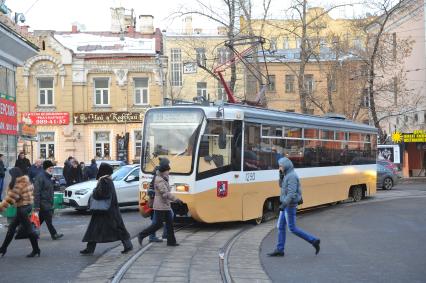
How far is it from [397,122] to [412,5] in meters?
10.5

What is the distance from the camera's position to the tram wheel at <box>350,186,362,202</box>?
75.1 ft

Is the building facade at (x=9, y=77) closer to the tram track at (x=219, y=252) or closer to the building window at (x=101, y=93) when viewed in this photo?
the tram track at (x=219, y=252)

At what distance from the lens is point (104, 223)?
10.5 metres

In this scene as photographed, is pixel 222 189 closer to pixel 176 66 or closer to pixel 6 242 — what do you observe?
pixel 6 242

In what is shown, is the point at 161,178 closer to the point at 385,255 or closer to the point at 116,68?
the point at 385,255

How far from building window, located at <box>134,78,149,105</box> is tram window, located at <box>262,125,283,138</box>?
25572 mm

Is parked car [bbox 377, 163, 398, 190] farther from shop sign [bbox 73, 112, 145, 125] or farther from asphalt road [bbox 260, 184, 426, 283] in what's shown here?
shop sign [bbox 73, 112, 145, 125]

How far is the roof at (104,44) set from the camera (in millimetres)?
41662

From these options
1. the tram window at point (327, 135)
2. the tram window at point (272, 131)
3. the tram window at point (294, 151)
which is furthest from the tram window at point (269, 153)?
the tram window at point (327, 135)

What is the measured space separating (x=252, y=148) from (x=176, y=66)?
32.8 meters

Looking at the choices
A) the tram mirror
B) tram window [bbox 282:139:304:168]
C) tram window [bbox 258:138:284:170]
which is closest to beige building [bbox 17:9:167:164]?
tram window [bbox 282:139:304:168]

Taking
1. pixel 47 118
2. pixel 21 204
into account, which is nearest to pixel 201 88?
pixel 47 118

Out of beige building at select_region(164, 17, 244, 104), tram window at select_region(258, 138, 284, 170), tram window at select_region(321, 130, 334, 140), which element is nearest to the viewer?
Result: tram window at select_region(258, 138, 284, 170)

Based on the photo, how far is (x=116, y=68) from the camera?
133 ft
